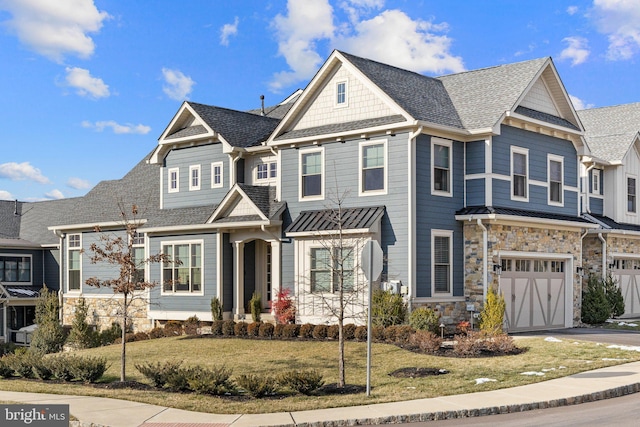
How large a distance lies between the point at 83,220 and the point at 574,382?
27.2 m

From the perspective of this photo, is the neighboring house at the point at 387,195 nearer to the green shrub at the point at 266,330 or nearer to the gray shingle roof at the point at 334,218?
the gray shingle roof at the point at 334,218

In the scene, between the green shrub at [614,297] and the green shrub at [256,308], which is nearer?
the green shrub at [256,308]

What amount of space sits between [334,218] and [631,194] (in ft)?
58.6

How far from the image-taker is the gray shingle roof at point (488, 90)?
27.1 metres

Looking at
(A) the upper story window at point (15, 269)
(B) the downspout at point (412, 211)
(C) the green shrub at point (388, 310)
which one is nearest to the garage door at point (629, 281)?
(B) the downspout at point (412, 211)

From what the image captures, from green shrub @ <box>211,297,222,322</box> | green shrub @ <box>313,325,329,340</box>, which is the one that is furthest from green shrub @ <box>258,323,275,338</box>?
green shrub @ <box>211,297,222,322</box>

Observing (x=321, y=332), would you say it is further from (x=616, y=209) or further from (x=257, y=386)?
(x=616, y=209)

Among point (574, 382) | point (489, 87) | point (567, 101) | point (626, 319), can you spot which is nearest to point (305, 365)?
point (574, 382)

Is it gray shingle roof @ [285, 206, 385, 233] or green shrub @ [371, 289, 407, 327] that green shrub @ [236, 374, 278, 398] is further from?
gray shingle roof @ [285, 206, 385, 233]

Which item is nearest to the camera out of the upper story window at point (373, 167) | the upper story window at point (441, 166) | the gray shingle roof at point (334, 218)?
the gray shingle roof at point (334, 218)

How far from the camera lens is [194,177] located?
1275 inches

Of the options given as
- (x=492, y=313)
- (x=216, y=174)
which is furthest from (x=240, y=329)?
(x=492, y=313)

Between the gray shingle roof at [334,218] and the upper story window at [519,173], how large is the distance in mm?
5194

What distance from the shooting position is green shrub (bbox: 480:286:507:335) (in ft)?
81.1
